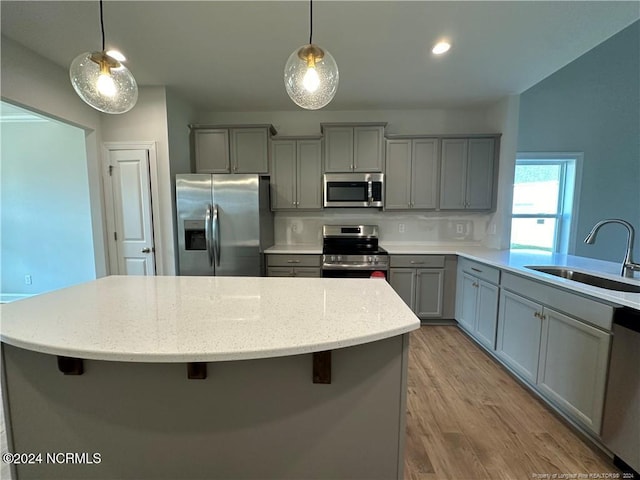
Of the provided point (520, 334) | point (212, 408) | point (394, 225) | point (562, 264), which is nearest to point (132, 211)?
point (212, 408)

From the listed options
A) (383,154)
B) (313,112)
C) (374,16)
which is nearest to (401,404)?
(374,16)

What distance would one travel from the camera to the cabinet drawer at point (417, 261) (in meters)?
3.04

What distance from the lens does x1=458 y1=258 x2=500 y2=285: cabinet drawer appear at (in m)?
2.34

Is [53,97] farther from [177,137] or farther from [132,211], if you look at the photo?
[132,211]

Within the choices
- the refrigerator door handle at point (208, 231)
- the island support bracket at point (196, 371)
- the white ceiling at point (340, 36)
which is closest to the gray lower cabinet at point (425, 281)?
the white ceiling at point (340, 36)

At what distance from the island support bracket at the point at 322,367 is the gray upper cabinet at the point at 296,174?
8.27ft

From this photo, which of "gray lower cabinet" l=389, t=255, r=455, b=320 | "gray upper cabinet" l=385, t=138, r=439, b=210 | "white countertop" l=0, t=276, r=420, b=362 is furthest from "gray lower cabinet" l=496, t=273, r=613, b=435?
"gray upper cabinet" l=385, t=138, r=439, b=210

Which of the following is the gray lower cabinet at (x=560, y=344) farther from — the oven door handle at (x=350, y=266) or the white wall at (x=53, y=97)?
the white wall at (x=53, y=97)

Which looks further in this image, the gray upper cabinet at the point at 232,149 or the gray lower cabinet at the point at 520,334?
the gray upper cabinet at the point at 232,149

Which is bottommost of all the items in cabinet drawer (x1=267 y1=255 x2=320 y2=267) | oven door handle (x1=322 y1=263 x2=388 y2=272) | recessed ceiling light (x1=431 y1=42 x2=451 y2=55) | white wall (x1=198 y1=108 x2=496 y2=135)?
oven door handle (x1=322 y1=263 x2=388 y2=272)

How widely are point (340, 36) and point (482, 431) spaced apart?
Result: 296 centimetres

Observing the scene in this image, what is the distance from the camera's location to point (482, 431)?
1.63m

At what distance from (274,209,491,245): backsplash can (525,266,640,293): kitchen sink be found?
146 centimetres

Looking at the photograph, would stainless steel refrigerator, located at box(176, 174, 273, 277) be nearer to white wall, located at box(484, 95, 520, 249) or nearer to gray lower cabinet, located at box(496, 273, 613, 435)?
gray lower cabinet, located at box(496, 273, 613, 435)
